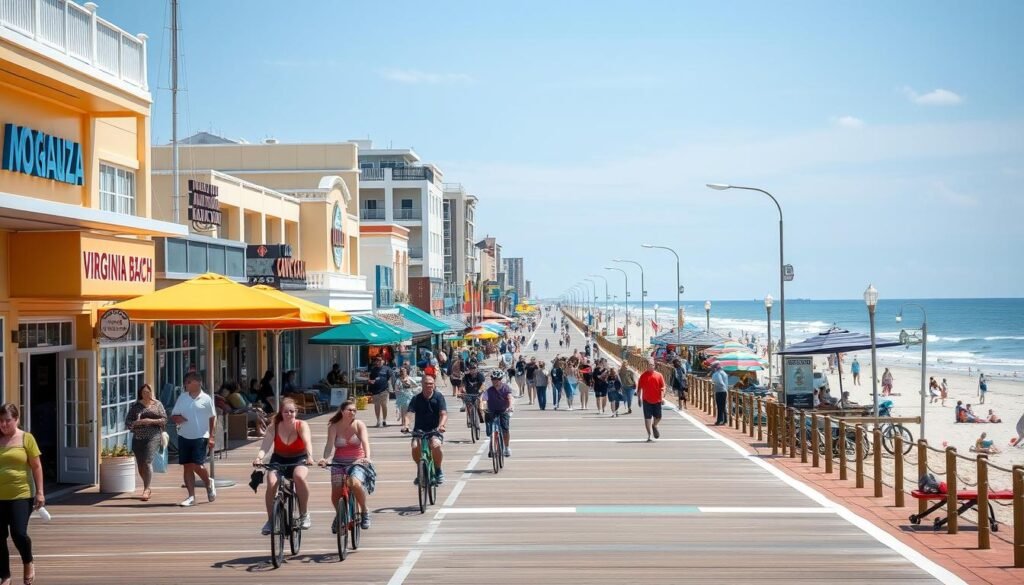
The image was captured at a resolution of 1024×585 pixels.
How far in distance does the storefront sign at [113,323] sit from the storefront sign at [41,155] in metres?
2.08

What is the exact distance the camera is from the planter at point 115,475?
53.5 ft

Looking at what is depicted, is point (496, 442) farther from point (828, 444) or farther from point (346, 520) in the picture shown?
point (346, 520)

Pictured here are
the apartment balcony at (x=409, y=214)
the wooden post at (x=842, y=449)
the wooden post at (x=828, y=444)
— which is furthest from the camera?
the apartment balcony at (x=409, y=214)

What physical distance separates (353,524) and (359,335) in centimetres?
1991

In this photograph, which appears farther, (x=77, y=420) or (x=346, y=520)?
(x=77, y=420)

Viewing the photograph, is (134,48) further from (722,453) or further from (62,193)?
(722,453)

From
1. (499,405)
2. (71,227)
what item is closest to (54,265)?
(71,227)

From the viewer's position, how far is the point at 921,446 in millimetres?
14281

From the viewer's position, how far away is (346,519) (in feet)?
38.2

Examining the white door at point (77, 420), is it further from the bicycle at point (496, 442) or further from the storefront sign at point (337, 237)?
the storefront sign at point (337, 237)

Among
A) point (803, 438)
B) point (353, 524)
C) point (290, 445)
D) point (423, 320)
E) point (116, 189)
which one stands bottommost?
point (803, 438)

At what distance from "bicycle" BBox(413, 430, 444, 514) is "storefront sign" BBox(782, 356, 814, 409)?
16.8m

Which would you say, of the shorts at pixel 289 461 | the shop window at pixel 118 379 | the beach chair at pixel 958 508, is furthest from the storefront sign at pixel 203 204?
the beach chair at pixel 958 508

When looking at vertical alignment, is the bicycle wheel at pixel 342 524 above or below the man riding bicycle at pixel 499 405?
below
